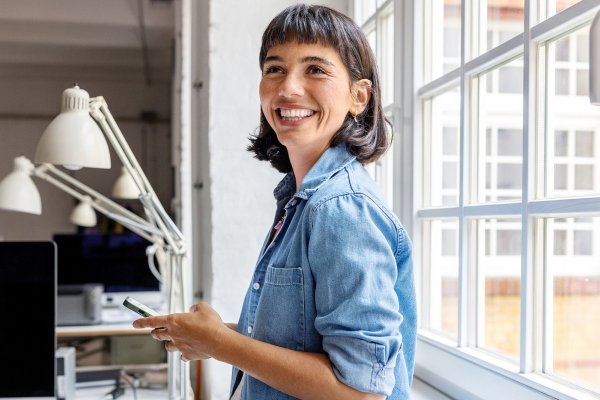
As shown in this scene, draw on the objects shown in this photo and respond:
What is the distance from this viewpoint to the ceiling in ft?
16.7

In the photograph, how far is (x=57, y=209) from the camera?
741 cm

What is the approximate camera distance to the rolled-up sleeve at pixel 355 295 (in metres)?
0.78

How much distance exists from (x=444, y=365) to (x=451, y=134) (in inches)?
23.5

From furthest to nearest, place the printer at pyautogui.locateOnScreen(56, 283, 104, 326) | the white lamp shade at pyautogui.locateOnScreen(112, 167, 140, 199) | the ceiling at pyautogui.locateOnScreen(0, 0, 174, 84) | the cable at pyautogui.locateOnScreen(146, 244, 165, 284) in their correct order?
the ceiling at pyautogui.locateOnScreen(0, 0, 174, 84), the printer at pyautogui.locateOnScreen(56, 283, 104, 326), the white lamp shade at pyautogui.locateOnScreen(112, 167, 140, 199), the cable at pyautogui.locateOnScreen(146, 244, 165, 284)

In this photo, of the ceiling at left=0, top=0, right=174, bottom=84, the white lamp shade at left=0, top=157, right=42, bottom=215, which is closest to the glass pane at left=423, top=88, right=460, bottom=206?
the white lamp shade at left=0, top=157, right=42, bottom=215

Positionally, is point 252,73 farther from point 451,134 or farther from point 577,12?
point 577,12

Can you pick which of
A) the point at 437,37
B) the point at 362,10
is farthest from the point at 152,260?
the point at 437,37

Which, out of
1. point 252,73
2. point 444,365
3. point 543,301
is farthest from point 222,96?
point 543,301

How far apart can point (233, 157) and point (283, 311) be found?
4.31ft

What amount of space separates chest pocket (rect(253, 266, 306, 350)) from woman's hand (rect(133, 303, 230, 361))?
6 cm

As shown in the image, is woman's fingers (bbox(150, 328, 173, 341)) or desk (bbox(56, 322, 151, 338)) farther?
desk (bbox(56, 322, 151, 338))

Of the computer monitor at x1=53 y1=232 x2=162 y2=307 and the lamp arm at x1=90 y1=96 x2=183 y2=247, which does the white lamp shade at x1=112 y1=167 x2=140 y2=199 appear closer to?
the computer monitor at x1=53 y1=232 x2=162 y2=307

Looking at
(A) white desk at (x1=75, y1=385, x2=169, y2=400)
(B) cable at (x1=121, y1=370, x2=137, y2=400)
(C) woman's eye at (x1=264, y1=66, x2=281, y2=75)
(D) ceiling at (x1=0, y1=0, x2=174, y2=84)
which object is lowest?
(A) white desk at (x1=75, y1=385, x2=169, y2=400)

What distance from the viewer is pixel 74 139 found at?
1.43m
